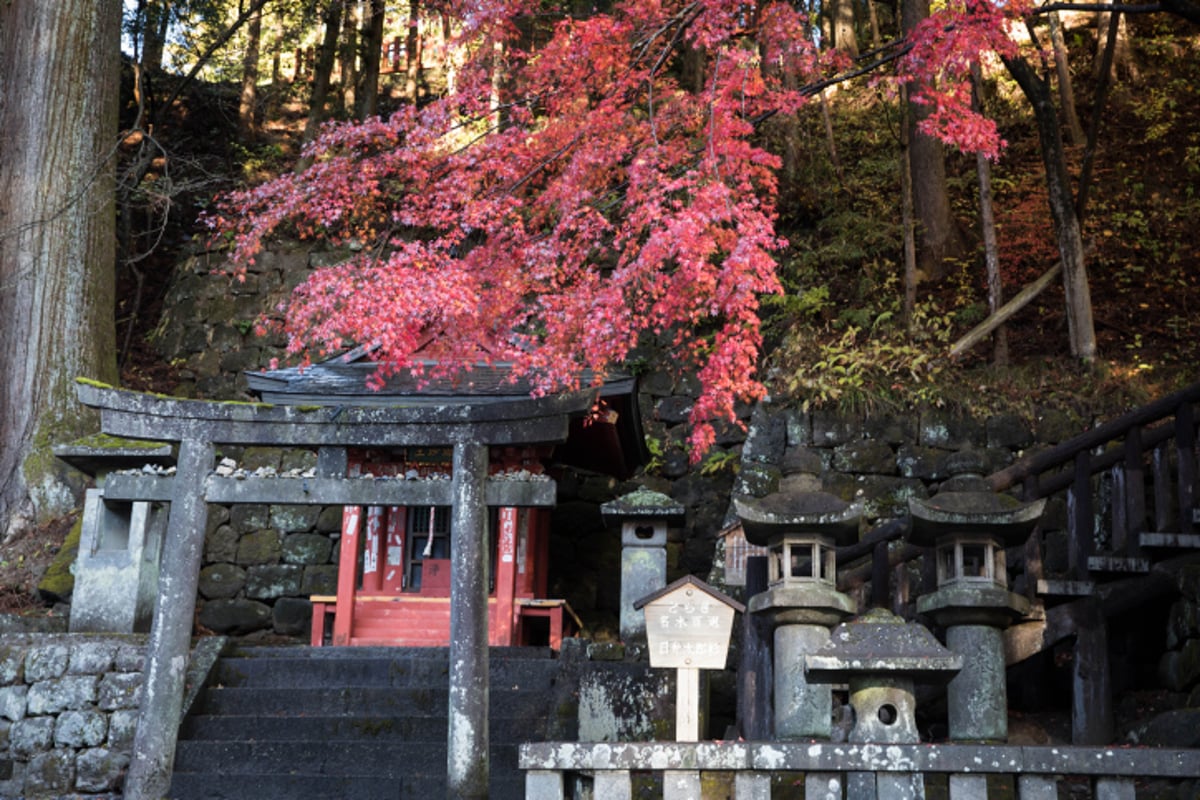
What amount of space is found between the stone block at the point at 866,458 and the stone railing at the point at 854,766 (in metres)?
6.54

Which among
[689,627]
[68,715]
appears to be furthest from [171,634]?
[689,627]

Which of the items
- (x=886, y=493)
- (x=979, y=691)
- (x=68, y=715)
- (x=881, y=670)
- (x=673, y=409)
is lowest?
(x=68, y=715)

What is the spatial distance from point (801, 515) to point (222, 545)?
1012 cm

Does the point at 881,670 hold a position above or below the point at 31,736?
above

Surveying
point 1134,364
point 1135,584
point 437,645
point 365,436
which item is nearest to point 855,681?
point 1135,584

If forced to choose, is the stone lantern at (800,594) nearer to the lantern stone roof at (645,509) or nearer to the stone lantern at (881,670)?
the stone lantern at (881,670)

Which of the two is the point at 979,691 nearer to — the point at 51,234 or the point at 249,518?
the point at 249,518

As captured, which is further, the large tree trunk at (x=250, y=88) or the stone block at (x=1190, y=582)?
the large tree trunk at (x=250, y=88)

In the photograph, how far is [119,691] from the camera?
9586 millimetres

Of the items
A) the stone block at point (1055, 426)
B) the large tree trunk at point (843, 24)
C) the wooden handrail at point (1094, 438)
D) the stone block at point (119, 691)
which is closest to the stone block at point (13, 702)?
the stone block at point (119, 691)

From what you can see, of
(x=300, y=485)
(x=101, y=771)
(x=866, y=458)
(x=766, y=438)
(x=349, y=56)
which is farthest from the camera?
(x=349, y=56)

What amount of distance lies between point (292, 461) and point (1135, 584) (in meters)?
11.4

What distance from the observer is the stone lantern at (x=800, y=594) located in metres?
7.18

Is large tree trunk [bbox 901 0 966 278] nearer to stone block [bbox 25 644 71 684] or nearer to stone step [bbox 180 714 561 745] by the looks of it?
stone step [bbox 180 714 561 745]
